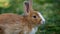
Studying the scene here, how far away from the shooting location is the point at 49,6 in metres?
12.3

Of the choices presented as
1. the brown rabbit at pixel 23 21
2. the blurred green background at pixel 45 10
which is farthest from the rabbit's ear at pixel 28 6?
the blurred green background at pixel 45 10

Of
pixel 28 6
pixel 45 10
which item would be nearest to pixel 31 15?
pixel 28 6

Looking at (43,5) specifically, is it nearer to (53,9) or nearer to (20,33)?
(53,9)

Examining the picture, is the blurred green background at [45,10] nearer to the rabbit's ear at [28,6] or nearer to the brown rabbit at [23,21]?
the brown rabbit at [23,21]

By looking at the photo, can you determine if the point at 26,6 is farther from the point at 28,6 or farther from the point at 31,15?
the point at 31,15

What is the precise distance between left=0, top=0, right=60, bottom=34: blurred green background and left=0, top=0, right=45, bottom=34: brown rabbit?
252 millimetres

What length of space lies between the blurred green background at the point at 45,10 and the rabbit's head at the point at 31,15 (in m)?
0.26

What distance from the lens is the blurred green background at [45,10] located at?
11.8 metres

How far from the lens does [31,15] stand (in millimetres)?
11922

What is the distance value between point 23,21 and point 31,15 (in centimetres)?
27

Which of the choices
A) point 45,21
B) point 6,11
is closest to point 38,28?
point 45,21

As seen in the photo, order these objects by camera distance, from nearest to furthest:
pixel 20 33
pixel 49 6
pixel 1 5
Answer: pixel 20 33 → pixel 49 6 → pixel 1 5

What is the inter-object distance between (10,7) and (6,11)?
235mm

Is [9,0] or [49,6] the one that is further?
[9,0]
